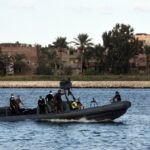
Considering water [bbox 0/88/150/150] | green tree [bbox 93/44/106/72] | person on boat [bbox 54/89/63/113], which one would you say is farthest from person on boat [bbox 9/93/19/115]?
green tree [bbox 93/44/106/72]

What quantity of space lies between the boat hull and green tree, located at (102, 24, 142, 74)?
114896mm

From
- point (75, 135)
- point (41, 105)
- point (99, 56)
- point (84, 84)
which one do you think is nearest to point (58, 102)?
point (41, 105)

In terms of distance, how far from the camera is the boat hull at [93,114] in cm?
4966

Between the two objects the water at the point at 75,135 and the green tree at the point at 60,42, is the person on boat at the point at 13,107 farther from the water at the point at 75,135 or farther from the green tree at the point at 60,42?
the green tree at the point at 60,42

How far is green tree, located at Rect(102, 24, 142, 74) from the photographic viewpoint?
165875mm

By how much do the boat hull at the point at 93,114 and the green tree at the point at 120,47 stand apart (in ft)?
377

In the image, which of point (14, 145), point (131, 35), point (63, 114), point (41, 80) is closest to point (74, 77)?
point (41, 80)

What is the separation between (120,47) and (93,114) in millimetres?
118170

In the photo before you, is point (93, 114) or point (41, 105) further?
point (41, 105)

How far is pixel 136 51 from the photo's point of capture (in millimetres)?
168875

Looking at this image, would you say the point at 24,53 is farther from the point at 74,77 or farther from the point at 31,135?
the point at 31,135

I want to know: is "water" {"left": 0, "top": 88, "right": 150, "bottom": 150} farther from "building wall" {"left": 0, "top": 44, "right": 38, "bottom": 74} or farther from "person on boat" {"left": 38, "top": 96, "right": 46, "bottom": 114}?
"building wall" {"left": 0, "top": 44, "right": 38, "bottom": 74}

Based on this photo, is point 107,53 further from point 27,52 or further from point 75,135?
point 75,135

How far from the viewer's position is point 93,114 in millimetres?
49969
